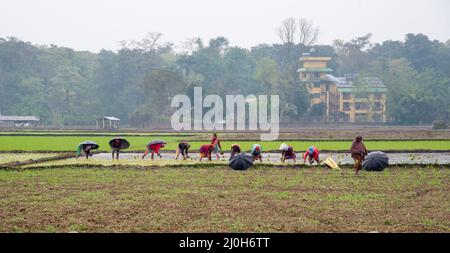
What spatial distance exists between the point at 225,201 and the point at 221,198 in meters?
0.57

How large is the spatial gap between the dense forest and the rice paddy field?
6987 cm

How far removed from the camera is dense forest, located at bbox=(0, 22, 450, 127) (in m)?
95.8

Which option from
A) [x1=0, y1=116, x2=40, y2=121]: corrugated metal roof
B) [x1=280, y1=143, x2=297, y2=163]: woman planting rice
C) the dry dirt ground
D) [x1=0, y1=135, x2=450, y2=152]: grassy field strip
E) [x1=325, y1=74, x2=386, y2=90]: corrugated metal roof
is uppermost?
[x1=325, y1=74, x2=386, y2=90]: corrugated metal roof

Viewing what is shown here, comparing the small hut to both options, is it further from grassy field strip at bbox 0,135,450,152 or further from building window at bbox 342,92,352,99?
grassy field strip at bbox 0,135,450,152

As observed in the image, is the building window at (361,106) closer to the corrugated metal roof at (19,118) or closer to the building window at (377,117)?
the building window at (377,117)

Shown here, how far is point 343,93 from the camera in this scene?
101750 mm

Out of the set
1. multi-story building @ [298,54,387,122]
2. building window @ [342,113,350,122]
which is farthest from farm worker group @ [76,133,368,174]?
building window @ [342,113,350,122]

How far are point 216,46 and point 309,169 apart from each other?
317 ft

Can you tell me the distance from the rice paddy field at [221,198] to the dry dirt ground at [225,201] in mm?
22

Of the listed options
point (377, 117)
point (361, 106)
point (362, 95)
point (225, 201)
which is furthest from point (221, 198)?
point (361, 106)

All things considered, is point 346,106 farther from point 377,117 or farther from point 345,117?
point 377,117

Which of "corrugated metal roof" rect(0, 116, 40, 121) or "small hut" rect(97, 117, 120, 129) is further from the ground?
"corrugated metal roof" rect(0, 116, 40, 121)
